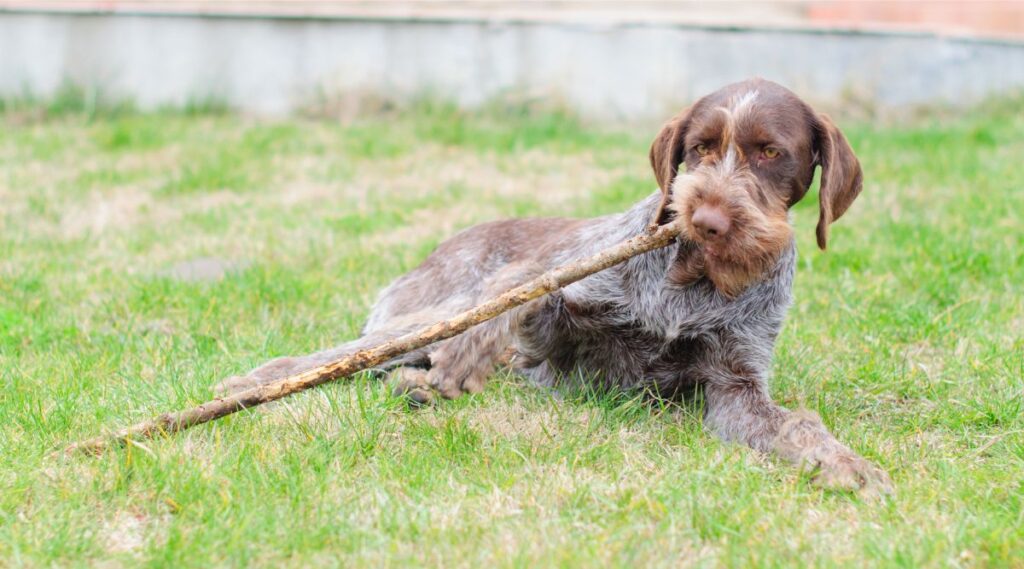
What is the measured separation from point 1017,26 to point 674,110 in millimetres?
3811

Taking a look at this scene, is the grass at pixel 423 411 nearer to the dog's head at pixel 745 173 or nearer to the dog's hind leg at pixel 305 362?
the dog's hind leg at pixel 305 362

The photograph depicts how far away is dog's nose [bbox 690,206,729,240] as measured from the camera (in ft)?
12.4

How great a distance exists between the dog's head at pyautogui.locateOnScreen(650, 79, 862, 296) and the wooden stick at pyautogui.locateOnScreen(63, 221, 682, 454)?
158mm

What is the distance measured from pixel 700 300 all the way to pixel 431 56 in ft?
20.7

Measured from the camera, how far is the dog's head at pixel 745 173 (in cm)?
385

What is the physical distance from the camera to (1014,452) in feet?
13.2

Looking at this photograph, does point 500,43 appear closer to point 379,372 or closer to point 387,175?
point 387,175

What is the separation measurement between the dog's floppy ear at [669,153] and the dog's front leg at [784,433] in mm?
695

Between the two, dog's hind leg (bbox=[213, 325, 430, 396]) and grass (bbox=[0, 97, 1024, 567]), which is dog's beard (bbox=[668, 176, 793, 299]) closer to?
grass (bbox=[0, 97, 1024, 567])

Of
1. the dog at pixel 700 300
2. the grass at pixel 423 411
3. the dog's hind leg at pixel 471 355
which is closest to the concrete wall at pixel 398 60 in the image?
the grass at pixel 423 411

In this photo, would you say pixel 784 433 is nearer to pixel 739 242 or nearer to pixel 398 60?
pixel 739 242

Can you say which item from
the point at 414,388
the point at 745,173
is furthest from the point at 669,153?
the point at 414,388

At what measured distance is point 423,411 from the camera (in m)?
4.20

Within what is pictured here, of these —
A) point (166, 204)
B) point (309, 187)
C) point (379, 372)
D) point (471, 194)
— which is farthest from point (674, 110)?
point (379, 372)
